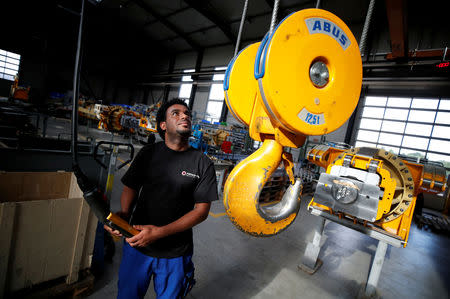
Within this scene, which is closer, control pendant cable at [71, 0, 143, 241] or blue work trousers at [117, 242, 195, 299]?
control pendant cable at [71, 0, 143, 241]

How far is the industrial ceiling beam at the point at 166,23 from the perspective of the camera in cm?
1229

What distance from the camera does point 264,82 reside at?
0.71 meters

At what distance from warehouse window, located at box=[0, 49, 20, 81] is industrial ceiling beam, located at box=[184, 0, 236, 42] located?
1455 centimetres

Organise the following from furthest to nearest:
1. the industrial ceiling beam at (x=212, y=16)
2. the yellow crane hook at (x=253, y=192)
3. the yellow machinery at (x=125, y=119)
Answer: the industrial ceiling beam at (x=212, y=16)
the yellow machinery at (x=125, y=119)
the yellow crane hook at (x=253, y=192)

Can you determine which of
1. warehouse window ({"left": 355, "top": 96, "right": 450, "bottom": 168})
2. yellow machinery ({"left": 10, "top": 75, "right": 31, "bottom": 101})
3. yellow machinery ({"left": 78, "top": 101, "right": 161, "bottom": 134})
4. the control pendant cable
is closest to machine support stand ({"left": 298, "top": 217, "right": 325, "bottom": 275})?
the control pendant cable

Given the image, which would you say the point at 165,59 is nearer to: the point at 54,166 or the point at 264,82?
the point at 54,166

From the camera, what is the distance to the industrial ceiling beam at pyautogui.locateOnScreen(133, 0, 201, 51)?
1229 centimetres

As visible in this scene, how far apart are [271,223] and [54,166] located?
268 cm

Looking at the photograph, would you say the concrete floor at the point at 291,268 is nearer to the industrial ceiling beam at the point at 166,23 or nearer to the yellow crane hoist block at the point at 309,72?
the yellow crane hoist block at the point at 309,72

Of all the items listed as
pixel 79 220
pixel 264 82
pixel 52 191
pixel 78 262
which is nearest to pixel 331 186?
pixel 264 82

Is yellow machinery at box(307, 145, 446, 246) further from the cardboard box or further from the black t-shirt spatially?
the cardboard box

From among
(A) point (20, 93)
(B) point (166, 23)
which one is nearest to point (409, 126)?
(B) point (166, 23)

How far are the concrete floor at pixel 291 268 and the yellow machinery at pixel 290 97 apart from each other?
1694mm

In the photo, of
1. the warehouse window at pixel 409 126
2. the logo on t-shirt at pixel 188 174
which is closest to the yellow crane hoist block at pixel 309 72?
the logo on t-shirt at pixel 188 174
